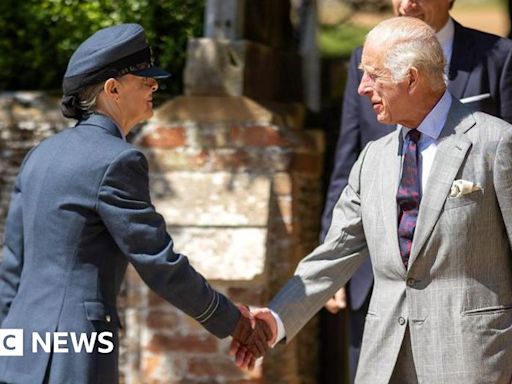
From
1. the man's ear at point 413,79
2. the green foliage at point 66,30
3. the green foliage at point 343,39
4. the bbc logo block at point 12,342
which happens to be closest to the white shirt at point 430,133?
the man's ear at point 413,79

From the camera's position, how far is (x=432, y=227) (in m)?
3.77

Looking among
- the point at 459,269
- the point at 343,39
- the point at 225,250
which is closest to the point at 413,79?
the point at 459,269

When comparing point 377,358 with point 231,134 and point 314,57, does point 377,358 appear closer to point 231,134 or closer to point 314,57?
point 231,134

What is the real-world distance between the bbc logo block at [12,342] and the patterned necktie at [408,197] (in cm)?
128

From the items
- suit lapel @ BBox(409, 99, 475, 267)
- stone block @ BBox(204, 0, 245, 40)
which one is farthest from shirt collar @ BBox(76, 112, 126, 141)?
stone block @ BBox(204, 0, 245, 40)

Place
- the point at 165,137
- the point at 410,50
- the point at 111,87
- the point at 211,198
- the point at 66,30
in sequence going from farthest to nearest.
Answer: the point at 66,30 < the point at 165,137 < the point at 211,198 < the point at 111,87 < the point at 410,50

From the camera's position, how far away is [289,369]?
5.70 meters

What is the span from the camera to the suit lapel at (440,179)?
3.76m

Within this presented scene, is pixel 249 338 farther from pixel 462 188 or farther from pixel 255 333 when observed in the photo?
pixel 462 188

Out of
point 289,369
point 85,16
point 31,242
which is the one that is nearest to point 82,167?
point 31,242

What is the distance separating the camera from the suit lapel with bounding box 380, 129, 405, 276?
3871 millimetres

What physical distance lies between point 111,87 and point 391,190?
40.1 inches

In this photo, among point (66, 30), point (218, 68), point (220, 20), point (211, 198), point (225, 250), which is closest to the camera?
point (225, 250)

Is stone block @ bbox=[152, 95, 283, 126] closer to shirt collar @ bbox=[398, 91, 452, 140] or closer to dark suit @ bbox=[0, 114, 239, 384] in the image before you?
dark suit @ bbox=[0, 114, 239, 384]
